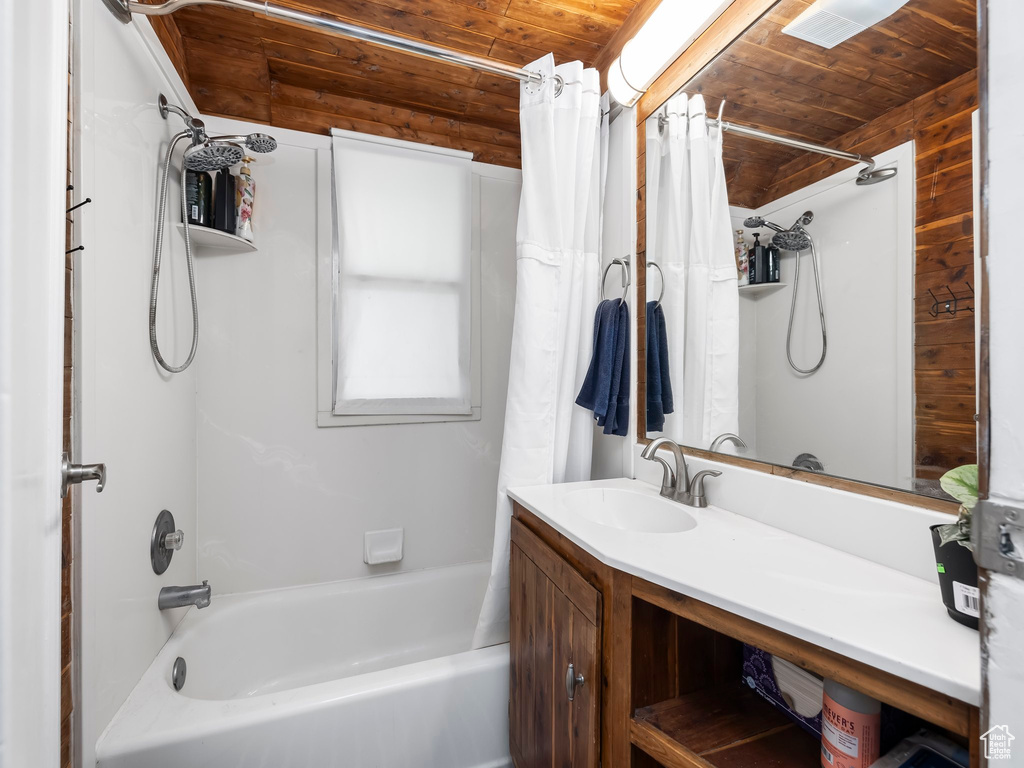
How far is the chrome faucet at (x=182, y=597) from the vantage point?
52.6 inches

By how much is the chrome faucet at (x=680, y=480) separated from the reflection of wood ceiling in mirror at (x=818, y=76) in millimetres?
662

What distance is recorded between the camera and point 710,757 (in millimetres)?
735

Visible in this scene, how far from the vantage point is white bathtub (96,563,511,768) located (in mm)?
1040

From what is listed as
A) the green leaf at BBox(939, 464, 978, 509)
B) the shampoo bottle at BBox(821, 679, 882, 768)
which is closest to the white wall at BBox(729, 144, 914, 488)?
the green leaf at BBox(939, 464, 978, 509)

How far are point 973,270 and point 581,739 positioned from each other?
1.10 m

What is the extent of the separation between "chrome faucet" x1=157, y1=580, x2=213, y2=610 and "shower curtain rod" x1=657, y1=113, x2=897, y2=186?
6.66 ft

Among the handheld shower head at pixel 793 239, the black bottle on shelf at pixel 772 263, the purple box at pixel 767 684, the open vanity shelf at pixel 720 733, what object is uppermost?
the handheld shower head at pixel 793 239

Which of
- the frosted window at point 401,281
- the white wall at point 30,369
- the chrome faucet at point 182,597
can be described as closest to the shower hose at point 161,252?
the frosted window at point 401,281

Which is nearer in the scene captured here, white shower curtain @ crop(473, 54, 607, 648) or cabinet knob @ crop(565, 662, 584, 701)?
cabinet knob @ crop(565, 662, 584, 701)

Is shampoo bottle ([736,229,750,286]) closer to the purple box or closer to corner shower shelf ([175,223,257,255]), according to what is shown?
the purple box

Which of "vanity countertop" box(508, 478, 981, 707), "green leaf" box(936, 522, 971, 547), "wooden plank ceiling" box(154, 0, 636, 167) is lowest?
"vanity countertop" box(508, 478, 981, 707)

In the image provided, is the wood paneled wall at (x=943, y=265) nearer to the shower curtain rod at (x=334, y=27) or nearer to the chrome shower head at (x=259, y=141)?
the shower curtain rod at (x=334, y=27)

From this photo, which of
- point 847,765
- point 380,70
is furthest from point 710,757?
point 380,70

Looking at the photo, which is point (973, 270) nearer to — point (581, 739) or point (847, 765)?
point (847, 765)
